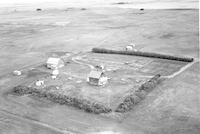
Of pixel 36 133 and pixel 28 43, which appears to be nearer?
pixel 36 133

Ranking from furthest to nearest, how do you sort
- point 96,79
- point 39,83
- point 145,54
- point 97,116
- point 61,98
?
1. point 145,54
2. point 39,83
3. point 96,79
4. point 61,98
5. point 97,116

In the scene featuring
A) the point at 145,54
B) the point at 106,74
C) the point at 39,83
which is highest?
the point at 145,54

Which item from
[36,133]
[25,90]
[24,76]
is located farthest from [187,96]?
[24,76]

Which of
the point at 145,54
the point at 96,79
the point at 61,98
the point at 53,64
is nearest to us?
the point at 61,98

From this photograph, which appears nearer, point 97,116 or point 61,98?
point 97,116

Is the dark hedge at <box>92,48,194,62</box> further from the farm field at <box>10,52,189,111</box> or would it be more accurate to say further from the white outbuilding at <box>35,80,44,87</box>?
the white outbuilding at <box>35,80,44,87</box>

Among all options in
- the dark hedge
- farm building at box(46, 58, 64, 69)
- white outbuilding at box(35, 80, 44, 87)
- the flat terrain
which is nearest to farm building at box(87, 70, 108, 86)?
the flat terrain

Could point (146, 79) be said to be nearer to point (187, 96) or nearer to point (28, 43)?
point (187, 96)

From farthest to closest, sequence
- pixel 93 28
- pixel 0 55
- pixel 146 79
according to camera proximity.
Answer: pixel 93 28, pixel 0 55, pixel 146 79

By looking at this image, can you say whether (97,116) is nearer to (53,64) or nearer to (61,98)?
(61,98)

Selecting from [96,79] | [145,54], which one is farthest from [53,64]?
[145,54]
